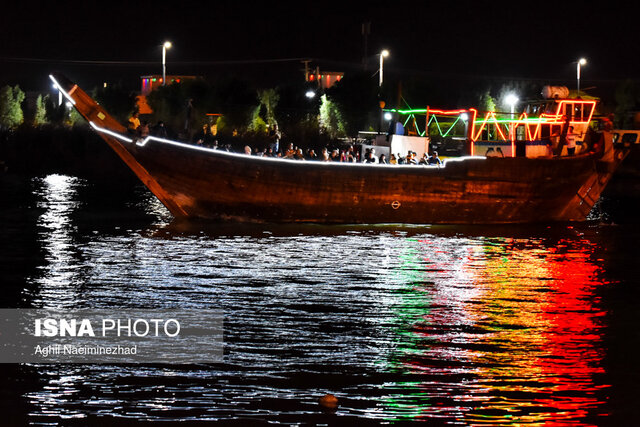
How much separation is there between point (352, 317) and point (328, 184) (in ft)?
48.0

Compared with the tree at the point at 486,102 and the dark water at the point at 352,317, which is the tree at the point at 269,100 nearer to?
the tree at the point at 486,102

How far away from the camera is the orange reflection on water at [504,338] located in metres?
11.4

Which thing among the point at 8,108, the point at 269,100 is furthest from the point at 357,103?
the point at 8,108

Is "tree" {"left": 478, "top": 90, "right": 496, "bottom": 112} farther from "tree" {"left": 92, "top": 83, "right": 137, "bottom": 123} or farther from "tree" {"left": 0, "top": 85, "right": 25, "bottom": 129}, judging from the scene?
"tree" {"left": 0, "top": 85, "right": 25, "bottom": 129}

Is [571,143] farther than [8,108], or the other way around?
[8,108]

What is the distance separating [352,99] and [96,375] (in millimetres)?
76759

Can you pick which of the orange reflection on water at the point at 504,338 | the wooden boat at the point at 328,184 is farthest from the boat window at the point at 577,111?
the orange reflection on water at the point at 504,338

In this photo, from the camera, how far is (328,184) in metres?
31.0

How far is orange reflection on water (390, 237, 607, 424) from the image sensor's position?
11.4m

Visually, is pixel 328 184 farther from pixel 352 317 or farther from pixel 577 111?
pixel 352 317

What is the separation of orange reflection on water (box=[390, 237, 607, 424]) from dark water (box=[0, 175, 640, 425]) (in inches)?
1.7

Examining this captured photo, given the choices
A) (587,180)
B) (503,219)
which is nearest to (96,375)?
(503,219)

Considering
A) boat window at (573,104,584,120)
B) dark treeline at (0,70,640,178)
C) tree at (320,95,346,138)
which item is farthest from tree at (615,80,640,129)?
boat window at (573,104,584,120)

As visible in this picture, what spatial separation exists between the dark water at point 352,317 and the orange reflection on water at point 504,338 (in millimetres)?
44
